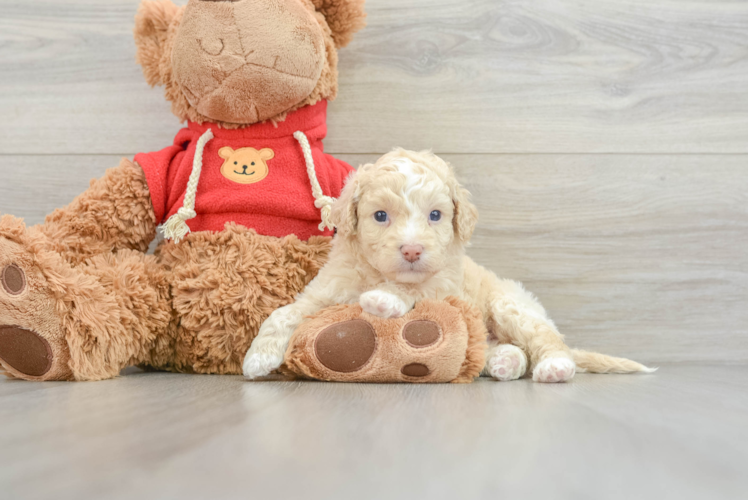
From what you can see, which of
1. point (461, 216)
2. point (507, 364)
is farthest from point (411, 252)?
point (507, 364)

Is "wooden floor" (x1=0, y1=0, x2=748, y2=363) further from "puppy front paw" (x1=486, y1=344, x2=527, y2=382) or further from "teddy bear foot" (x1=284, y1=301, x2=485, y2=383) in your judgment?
"teddy bear foot" (x1=284, y1=301, x2=485, y2=383)

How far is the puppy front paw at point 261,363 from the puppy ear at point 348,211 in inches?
9.7

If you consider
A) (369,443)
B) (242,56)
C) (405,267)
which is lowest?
(369,443)

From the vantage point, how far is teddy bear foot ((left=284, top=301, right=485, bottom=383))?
909 mm

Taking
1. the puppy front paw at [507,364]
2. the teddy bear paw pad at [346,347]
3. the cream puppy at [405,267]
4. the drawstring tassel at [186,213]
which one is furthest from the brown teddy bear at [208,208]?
the puppy front paw at [507,364]

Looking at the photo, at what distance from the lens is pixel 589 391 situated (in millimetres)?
882

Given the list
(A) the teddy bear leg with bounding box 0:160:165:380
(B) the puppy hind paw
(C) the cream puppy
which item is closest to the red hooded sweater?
(C) the cream puppy

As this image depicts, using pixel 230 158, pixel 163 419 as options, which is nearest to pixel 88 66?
pixel 230 158

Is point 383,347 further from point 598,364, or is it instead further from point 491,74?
point 491,74

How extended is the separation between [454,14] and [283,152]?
1.96 ft

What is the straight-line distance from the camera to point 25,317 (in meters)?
0.91

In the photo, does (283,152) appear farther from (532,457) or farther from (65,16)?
(532,457)

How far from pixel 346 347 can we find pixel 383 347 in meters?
0.06

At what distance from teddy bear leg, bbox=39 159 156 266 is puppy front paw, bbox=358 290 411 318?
0.55m
